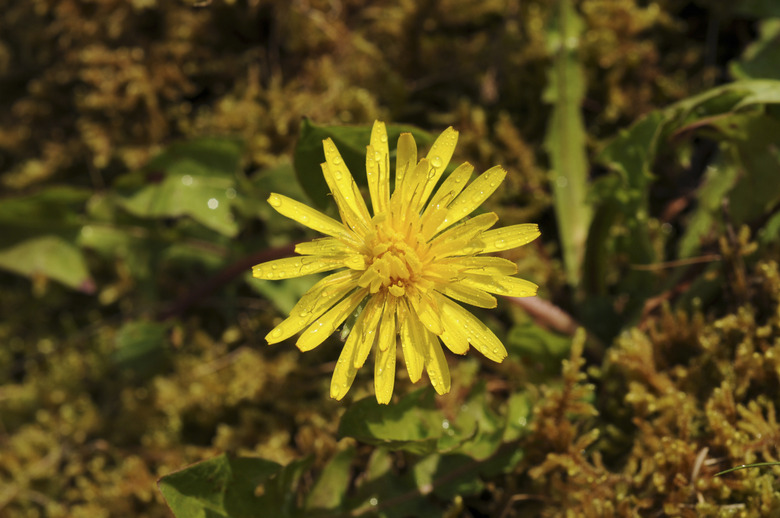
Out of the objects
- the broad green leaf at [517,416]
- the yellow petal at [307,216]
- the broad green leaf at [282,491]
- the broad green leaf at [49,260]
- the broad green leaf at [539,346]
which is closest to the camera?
the yellow petal at [307,216]

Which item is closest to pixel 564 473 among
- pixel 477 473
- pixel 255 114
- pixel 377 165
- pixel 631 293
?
pixel 477 473

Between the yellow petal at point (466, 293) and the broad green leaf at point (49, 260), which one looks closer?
the yellow petal at point (466, 293)

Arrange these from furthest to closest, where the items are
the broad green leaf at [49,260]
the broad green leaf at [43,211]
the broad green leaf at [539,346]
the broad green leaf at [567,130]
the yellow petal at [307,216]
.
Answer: the broad green leaf at [49,260], the broad green leaf at [43,211], the broad green leaf at [567,130], the broad green leaf at [539,346], the yellow petal at [307,216]

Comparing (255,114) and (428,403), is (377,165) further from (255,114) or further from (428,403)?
(255,114)

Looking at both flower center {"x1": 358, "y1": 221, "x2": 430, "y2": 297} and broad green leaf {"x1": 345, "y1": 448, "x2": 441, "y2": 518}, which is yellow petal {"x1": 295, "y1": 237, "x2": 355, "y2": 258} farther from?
broad green leaf {"x1": 345, "y1": 448, "x2": 441, "y2": 518}

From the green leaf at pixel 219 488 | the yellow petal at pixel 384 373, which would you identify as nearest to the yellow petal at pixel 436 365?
the yellow petal at pixel 384 373

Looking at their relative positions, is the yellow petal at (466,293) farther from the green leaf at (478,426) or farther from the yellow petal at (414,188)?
the green leaf at (478,426)

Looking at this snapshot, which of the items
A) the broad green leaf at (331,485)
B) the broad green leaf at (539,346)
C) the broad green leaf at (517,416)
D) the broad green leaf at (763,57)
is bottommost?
the broad green leaf at (331,485)
